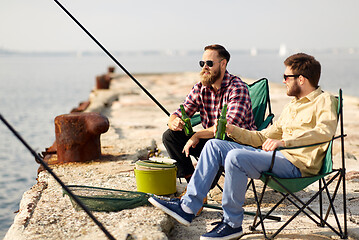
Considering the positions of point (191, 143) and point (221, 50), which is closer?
point (191, 143)

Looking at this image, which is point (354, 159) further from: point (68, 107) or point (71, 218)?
point (68, 107)

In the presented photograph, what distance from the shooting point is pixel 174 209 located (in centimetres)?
335

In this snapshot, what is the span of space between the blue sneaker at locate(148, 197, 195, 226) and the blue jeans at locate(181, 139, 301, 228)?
69 millimetres

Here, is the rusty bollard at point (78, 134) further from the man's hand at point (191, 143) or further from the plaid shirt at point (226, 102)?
the man's hand at point (191, 143)

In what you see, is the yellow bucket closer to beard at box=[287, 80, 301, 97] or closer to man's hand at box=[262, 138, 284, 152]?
man's hand at box=[262, 138, 284, 152]

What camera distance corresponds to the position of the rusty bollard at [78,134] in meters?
5.22

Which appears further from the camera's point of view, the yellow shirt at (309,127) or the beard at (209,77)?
the beard at (209,77)

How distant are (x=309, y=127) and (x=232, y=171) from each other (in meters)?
0.59

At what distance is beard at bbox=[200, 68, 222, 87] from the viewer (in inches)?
157

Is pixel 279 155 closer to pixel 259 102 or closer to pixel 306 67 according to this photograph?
pixel 306 67

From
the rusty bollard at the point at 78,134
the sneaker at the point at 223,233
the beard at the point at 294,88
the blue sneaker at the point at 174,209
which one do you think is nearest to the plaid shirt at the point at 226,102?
the beard at the point at 294,88

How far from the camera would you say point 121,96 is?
13797 millimetres

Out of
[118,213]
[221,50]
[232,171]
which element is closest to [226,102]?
→ [221,50]

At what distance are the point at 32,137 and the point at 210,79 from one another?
9.36 metres
